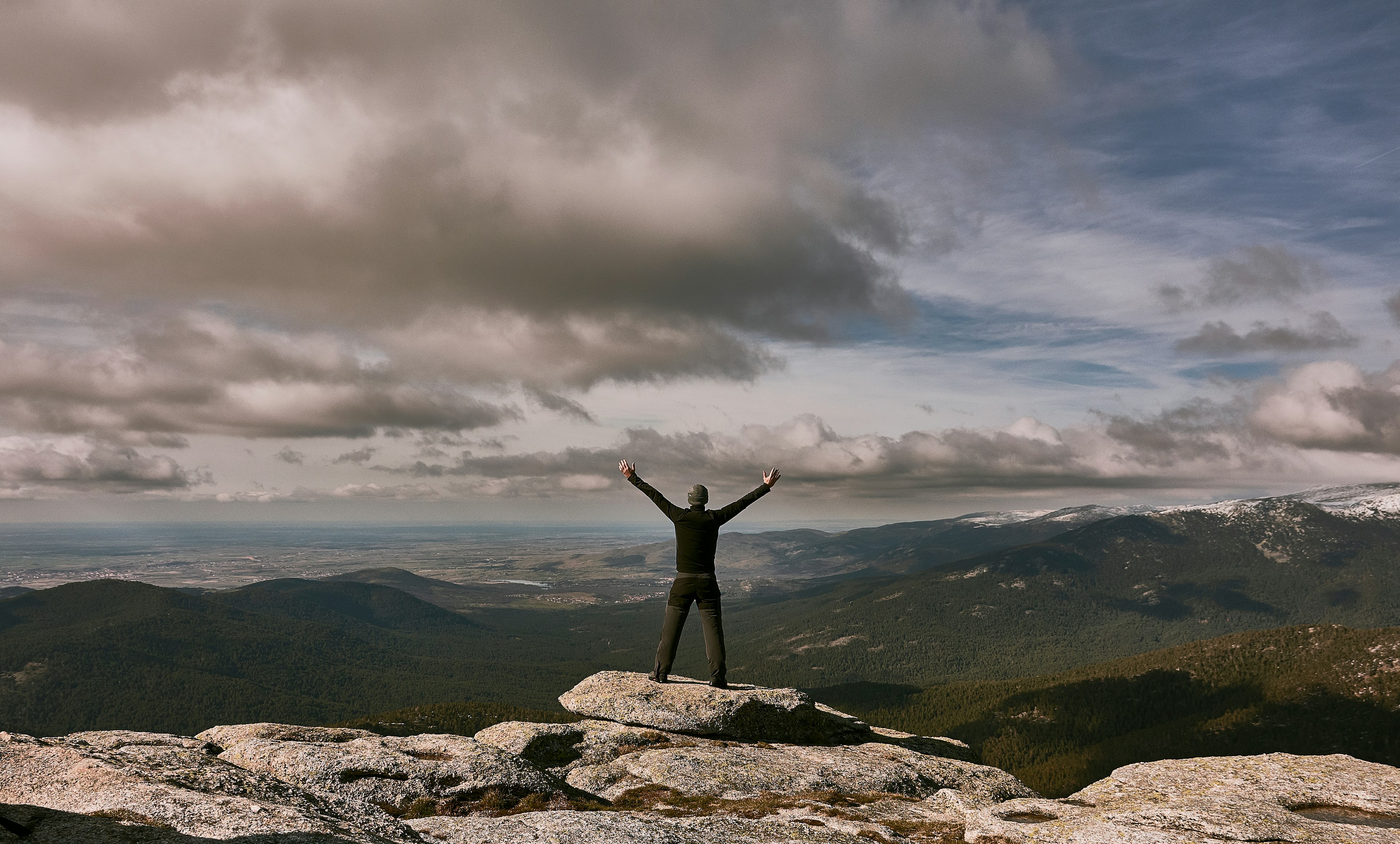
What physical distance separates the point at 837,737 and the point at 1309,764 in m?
19.6

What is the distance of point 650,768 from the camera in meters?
27.8

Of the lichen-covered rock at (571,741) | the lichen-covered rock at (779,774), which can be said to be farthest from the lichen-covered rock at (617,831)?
the lichen-covered rock at (571,741)

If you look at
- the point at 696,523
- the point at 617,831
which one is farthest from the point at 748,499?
the point at 617,831

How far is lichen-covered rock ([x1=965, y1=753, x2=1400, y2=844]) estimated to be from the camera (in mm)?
17953

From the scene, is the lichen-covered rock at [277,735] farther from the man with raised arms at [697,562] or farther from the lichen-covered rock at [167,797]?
the man with raised arms at [697,562]

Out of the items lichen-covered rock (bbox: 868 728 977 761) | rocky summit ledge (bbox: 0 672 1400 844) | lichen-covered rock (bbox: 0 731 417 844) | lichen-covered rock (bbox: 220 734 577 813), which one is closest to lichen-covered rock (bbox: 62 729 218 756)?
rocky summit ledge (bbox: 0 672 1400 844)

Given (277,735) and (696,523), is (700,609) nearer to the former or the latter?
(696,523)

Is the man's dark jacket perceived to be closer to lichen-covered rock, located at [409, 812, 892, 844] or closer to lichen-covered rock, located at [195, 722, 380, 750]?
lichen-covered rock, located at [409, 812, 892, 844]

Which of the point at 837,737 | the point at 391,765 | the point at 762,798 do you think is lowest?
the point at 837,737

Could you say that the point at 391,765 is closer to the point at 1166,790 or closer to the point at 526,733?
the point at 526,733

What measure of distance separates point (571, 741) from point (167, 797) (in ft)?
59.5

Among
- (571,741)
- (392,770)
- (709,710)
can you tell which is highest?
(392,770)

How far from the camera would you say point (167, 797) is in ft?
46.8

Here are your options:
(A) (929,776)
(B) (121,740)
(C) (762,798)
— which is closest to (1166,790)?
(A) (929,776)
